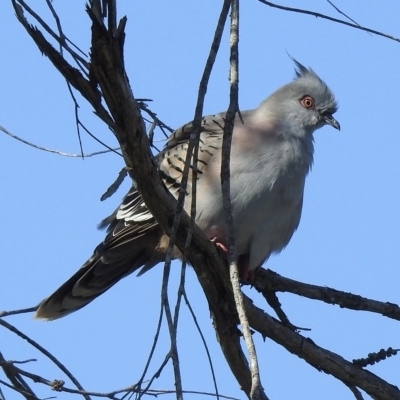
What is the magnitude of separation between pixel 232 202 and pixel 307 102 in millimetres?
1530

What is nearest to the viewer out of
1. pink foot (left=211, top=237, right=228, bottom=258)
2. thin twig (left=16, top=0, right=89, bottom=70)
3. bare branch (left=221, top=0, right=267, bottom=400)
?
bare branch (left=221, top=0, right=267, bottom=400)

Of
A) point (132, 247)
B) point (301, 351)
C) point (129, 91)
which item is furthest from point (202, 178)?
point (129, 91)

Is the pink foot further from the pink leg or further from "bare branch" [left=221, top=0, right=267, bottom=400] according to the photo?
"bare branch" [left=221, top=0, right=267, bottom=400]

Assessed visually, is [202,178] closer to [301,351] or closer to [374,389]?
[301,351]

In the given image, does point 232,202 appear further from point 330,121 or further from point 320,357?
point 330,121

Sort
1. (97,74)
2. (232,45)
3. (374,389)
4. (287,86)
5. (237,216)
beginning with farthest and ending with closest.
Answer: (287,86) → (237,216) → (374,389) → (97,74) → (232,45)

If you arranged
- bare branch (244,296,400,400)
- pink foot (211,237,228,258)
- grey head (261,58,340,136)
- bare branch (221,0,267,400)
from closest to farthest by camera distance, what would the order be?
bare branch (221,0,267,400)
bare branch (244,296,400,400)
pink foot (211,237,228,258)
grey head (261,58,340,136)

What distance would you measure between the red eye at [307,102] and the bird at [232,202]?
13 centimetres

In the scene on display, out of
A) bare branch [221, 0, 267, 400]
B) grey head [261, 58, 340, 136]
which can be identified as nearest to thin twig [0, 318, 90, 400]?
bare branch [221, 0, 267, 400]

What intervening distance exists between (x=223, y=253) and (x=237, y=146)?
2.30 feet

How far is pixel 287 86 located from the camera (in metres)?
6.72

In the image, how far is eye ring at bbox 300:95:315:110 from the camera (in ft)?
21.6

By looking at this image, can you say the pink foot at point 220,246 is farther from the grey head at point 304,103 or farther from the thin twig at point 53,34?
the thin twig at point 53,34

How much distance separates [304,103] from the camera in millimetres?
6590
